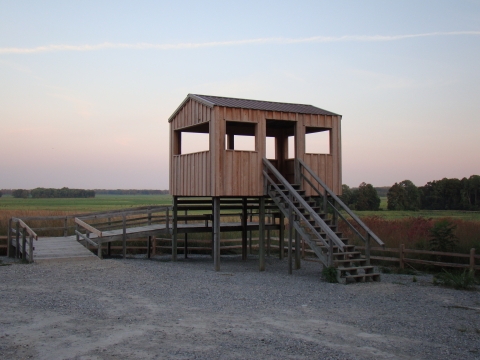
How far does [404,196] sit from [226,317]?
60206 millimetres

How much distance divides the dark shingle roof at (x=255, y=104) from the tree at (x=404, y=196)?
49297mm

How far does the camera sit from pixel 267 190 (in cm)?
1658

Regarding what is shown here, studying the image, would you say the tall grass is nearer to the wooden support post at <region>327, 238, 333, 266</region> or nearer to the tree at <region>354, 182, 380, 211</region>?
the wooden support post at <region>327, 238, 333, 266</region>

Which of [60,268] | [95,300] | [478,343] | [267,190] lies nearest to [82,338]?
[95,300]

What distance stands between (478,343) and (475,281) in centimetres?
695

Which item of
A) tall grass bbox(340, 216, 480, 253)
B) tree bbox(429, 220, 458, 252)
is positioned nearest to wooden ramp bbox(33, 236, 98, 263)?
tall grass bbox(340, 216, 480, 253)

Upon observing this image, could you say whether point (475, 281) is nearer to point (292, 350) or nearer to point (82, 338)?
point (292, 350)

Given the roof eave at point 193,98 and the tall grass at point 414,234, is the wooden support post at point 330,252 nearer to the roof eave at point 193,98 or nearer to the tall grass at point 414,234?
the roof eave at point 193,98

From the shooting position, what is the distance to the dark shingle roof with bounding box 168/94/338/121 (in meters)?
16.6

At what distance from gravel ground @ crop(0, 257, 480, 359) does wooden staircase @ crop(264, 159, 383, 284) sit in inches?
23.5

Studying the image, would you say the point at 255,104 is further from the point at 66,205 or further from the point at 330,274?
the point at 66,205

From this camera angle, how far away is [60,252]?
58.7 ft

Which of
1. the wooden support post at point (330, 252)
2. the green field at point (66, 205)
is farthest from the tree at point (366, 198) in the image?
the wooden support post at point (330, 252)

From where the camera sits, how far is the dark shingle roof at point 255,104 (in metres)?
16.6
